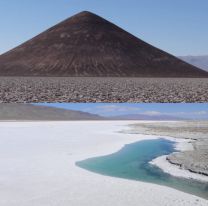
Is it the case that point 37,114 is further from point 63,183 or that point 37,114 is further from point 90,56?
point 90,56

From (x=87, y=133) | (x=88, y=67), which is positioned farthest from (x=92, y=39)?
(x=87, y=133)

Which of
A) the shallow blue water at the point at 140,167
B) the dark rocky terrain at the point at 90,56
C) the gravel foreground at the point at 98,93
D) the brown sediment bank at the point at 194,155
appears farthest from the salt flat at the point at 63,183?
the dark rocky terrain at the point at 90,56

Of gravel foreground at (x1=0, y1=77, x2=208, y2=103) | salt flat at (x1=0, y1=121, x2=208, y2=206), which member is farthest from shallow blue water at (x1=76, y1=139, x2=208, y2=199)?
gravel foreground at (x1=0, y1=77, x2=208, y2=103)

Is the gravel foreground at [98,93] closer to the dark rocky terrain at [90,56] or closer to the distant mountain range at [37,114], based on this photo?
the distant mountain range at [37,114]

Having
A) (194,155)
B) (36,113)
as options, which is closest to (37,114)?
(36,113)

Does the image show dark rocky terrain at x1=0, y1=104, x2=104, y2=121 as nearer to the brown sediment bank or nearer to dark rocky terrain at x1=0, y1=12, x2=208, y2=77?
the brown sediment bank

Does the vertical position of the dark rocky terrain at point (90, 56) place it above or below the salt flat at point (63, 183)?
above
